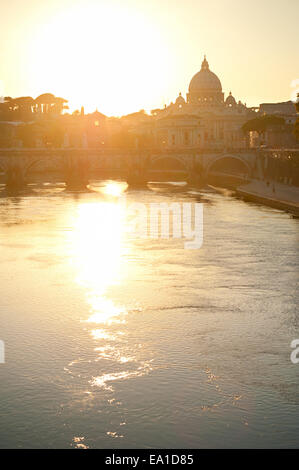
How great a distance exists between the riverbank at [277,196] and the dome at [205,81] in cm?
9106

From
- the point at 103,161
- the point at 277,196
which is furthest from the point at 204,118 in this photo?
the point at 277,196

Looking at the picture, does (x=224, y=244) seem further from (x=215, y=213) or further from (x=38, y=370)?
(x=38, y=370)

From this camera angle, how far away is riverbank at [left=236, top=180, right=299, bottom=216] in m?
50.5

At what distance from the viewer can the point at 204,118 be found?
500 ft

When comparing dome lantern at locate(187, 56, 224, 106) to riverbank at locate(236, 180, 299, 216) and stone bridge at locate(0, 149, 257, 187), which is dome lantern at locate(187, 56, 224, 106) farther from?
riverbank at locate(236, 180, 299, 216)

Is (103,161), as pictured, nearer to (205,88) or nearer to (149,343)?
(205,88)

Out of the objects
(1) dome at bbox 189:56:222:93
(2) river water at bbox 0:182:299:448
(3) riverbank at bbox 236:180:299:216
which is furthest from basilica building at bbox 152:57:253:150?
(2) river water at bbox 0:182:299:448

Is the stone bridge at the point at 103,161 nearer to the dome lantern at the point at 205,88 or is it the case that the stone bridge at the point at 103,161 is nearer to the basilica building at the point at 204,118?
the basilica building at the point at 204,118

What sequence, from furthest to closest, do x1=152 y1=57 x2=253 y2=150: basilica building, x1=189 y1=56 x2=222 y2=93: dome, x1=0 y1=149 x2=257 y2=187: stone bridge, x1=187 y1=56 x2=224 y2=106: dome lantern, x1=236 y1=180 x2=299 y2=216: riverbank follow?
x1=189 y1=56 x2=222 y2=93: dome, x1=187 y1=56 x2=224 y2=106: dome lantern, x1=152 y1=57 x2=253 y2=150: basilica building, x1=0 y1=149 x2=257 y2=187: stone bridge, x1=236 y1=180 x2=299 y2=216: riverbank

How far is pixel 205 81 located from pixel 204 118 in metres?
11.8

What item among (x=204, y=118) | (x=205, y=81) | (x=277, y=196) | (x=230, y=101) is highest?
(x=205, y=81)

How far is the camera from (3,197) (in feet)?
215

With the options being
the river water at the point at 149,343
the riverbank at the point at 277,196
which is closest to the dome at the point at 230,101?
→ the riverbank at the point at 277,196

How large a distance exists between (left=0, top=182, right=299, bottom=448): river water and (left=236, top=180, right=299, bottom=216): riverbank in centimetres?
1270
